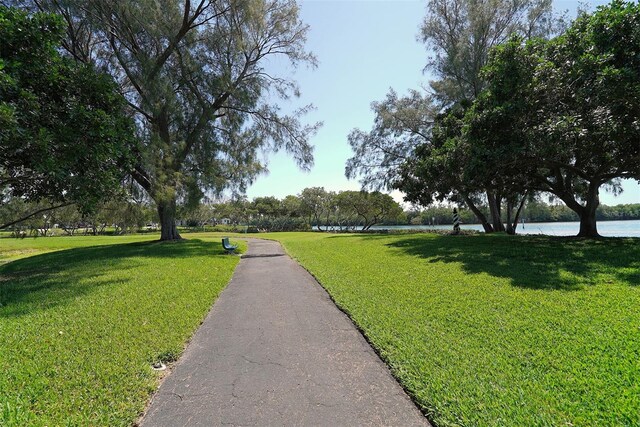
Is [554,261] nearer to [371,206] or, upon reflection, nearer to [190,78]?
[190,78]

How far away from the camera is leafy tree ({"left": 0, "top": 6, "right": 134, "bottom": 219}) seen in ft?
23.6

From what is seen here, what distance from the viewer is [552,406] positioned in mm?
2432

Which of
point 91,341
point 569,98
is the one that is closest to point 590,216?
point 569,98

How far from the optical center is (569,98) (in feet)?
31.2

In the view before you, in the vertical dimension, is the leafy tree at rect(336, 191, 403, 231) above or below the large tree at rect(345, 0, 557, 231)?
below

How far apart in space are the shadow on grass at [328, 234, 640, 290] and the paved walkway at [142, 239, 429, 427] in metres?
4.52

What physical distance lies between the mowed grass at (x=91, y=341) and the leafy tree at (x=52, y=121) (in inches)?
115

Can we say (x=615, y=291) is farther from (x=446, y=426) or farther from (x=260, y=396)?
(x=260, y=396)

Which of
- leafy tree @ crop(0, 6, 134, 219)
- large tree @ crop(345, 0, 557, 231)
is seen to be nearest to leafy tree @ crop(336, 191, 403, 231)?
large tree @ crop(345, 0, 557, 231)

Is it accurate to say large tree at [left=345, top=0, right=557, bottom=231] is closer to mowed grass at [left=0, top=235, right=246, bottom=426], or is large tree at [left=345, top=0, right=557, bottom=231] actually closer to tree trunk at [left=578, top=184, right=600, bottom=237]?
tree trunk at [left=578, top=184, right=600, bottom=237]

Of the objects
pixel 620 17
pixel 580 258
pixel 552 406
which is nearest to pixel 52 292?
pixel 552 406

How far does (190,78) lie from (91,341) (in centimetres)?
1776

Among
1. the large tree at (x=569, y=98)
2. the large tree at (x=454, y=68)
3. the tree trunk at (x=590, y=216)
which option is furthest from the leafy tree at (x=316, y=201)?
the large tree at (x=569, y=98)

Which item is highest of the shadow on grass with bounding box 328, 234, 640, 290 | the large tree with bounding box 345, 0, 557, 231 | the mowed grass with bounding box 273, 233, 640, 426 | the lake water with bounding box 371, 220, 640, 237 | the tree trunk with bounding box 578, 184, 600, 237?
the large tree with bounding box 345, 0, 557, 231
